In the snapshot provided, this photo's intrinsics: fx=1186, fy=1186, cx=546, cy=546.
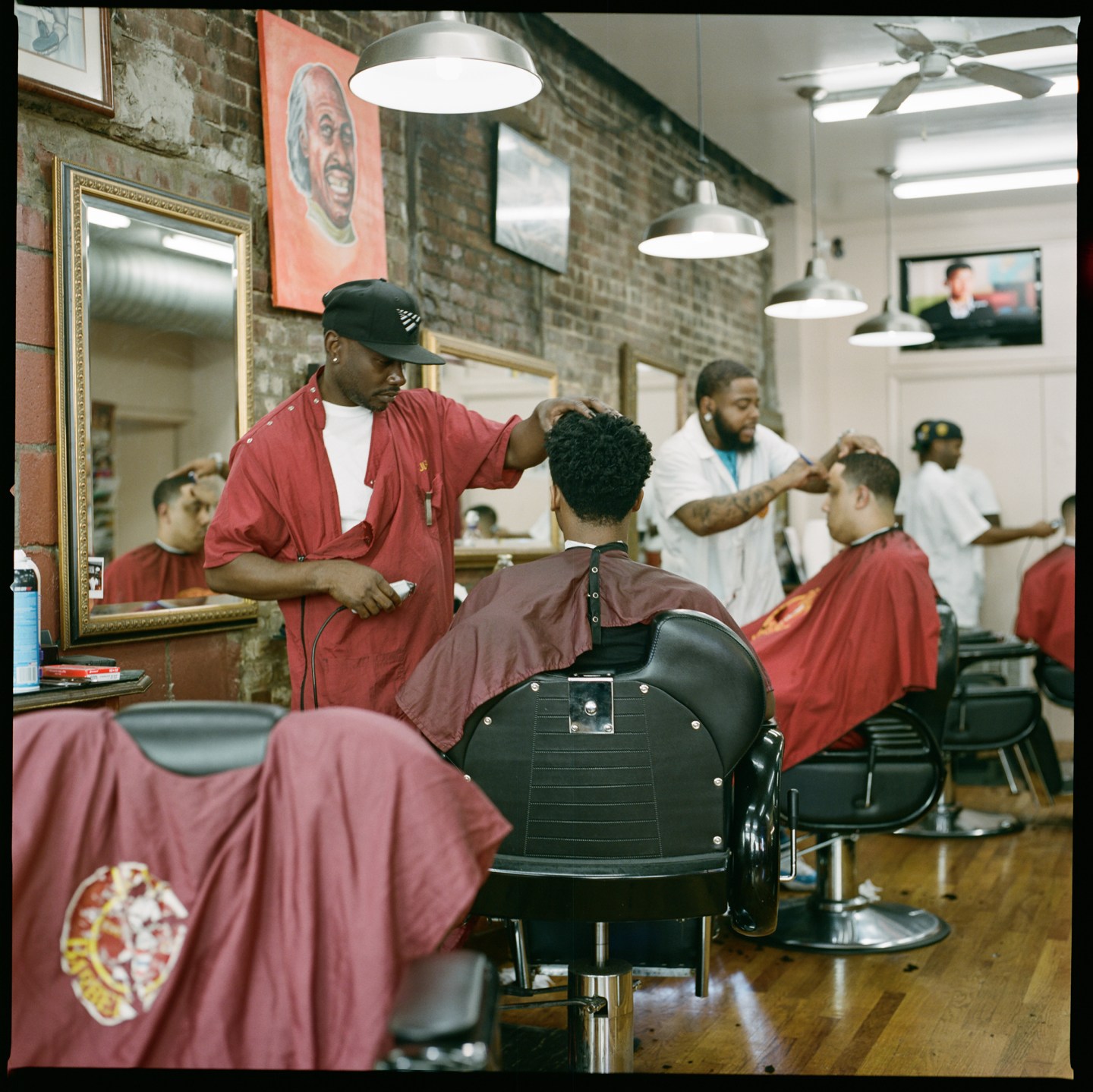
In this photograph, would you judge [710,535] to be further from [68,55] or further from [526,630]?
[68,55]

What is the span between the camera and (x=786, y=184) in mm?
6668

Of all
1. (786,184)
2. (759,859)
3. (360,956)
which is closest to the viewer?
(360,956)

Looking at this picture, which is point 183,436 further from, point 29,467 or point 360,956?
point 360,956

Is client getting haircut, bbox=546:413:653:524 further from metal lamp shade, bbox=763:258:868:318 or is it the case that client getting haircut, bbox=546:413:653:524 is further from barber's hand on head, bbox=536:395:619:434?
metal lamp shade, bbox=763:258:868:318

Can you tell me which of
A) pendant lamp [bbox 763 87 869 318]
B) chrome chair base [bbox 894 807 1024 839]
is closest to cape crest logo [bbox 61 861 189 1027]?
chrome chair base [bbox 894 807 1024 839]

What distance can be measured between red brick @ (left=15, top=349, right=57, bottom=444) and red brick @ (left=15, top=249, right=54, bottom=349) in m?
0.03

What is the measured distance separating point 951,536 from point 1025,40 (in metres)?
2.89

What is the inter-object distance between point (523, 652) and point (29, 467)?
3.56 feet

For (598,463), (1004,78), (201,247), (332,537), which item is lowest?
(332,537)

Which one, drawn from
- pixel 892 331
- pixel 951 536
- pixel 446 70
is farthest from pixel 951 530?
pixel 446 70

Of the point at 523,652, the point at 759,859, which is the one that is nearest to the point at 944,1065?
the point at 759,859

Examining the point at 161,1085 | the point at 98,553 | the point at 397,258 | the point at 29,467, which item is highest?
the point at 397,258

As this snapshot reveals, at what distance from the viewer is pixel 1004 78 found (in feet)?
13.0

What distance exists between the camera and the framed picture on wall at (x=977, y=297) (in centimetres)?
701
